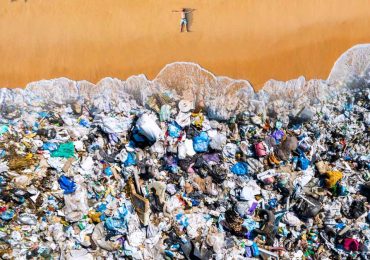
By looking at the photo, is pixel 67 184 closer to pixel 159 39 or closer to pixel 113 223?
pixel 113 223

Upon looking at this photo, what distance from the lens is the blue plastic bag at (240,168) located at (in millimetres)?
8094

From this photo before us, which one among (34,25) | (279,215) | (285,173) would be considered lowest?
(279,215)

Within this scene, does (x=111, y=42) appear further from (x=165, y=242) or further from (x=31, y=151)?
(x=165, y=242)

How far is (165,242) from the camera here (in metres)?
8.11

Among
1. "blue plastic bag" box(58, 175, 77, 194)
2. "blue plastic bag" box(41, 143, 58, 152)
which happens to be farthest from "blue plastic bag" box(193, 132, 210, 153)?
"blue plastic bag" box(41, 143, 58, 152)

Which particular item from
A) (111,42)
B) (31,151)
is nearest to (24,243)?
(31,151)

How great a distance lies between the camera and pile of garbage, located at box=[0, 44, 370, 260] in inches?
316

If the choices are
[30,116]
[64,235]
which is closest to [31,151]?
[30,116]

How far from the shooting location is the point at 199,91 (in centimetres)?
810

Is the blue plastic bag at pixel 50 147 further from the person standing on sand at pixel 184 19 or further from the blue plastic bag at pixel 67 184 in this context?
the person standing on sand at pixel 184 19

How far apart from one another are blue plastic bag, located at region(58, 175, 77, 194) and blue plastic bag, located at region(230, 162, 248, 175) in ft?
7.26

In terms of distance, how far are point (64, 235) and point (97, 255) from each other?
0.54m

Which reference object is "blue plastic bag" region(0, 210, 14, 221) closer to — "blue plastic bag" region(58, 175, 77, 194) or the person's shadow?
"blue plastic bag" region(58, 175, 77, 194)

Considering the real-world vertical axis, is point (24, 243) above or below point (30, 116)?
below
